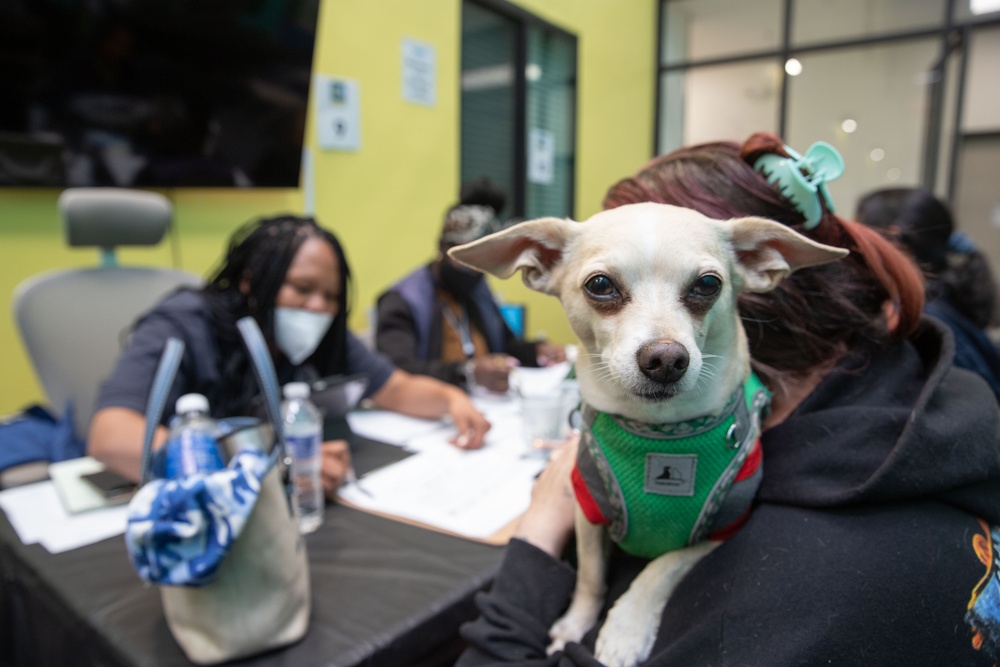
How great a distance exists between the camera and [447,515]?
123 centimetres

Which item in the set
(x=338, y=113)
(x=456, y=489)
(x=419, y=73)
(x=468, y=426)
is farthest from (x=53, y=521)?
(x=419, y=73)

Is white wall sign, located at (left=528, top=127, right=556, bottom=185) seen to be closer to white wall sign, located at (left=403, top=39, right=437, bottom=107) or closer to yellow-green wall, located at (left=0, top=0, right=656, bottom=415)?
yellow-green wall, located at (left=0, top=0, right=656, bottom=415)

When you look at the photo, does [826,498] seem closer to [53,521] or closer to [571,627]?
[571,627]

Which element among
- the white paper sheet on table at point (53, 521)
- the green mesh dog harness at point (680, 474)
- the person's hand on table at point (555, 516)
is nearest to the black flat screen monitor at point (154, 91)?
the white paper sheet on table at point (53, 521)

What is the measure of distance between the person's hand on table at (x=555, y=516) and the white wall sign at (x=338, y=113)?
8.56ft

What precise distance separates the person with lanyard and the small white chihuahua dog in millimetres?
1672

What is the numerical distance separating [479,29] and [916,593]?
419cm

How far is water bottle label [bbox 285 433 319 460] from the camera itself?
4.03ft

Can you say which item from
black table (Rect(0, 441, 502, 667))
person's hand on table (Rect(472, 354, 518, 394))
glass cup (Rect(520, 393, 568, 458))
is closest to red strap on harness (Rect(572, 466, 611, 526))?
black table (Rect(0, 441, 502, 667))

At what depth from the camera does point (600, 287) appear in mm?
715

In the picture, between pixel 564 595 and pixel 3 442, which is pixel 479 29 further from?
pixel 564 595

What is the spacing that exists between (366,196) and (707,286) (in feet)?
9.50

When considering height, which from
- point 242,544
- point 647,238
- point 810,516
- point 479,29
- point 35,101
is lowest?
point 242,544

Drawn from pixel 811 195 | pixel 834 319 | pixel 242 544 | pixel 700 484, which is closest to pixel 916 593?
pixel 700 484
